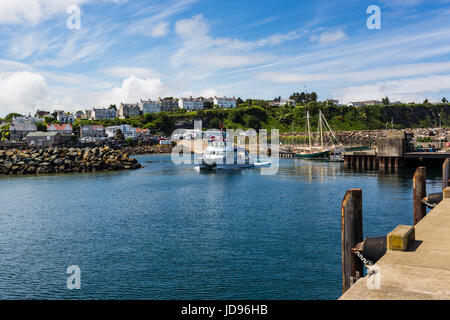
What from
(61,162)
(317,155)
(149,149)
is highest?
(149,149)

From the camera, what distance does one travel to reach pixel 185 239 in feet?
85.0

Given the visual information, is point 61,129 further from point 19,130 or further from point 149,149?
point 149,149

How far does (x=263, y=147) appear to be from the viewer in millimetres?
130250

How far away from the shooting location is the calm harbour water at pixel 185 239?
1786 centimetres

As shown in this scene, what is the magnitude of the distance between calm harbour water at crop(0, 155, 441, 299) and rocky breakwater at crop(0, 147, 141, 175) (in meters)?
26.0

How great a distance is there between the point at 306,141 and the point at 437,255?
14532 centimetres

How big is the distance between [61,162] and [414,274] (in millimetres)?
79618

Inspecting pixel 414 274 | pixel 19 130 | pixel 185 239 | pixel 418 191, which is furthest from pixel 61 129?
pixel 414 274

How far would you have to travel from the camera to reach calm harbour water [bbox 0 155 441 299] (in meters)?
17.9

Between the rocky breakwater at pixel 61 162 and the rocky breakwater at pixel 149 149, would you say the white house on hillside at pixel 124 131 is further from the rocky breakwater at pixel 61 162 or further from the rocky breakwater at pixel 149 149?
the rocky breakwater at pixel 61 162

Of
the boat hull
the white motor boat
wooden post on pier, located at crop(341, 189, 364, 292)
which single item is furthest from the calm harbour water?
the boat hull

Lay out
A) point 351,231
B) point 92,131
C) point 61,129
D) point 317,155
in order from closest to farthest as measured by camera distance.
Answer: point 351,231 < point 317,155 < point 61,129 < point 92,131

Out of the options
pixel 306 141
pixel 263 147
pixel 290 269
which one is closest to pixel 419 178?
pixel 290 269
